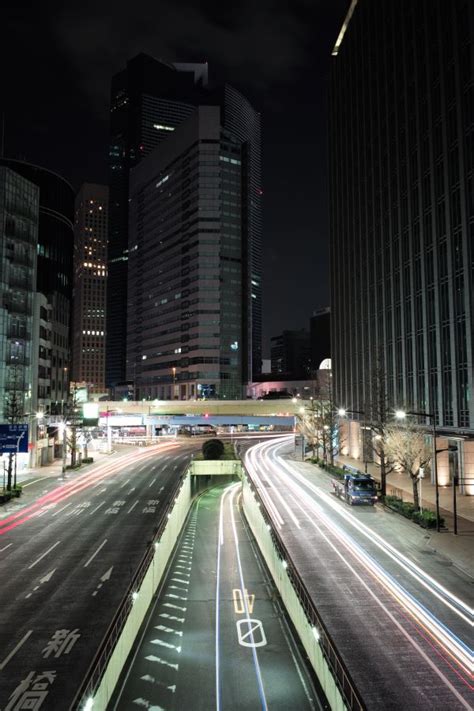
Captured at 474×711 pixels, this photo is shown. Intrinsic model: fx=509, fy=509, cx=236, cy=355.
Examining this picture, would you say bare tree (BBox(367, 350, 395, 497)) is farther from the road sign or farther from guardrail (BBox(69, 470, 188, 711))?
the road sign

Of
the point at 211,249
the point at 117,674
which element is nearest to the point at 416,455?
the point at 117,674

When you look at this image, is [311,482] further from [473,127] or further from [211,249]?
[211,249]

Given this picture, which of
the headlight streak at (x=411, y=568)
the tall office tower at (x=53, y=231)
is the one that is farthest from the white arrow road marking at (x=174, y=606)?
the tall office tower at (x=53, y=231)

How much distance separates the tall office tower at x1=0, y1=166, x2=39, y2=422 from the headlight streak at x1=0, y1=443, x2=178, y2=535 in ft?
43.3

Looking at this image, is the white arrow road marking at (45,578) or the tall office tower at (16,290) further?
the tall office tower at (16,290)

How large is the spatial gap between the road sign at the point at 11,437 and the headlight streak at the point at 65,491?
5.69 metres

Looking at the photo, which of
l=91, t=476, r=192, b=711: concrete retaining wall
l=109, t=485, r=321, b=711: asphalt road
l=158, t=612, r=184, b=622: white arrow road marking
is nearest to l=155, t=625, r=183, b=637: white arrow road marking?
l=109, t=485, r=321, b=711: asphalt road

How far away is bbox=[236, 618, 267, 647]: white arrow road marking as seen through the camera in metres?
23.7

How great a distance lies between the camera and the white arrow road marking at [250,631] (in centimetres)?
2372

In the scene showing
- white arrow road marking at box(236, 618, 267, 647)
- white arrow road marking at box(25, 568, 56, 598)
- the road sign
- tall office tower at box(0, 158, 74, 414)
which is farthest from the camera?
tall office tower at box(0, 158, 74, 414)

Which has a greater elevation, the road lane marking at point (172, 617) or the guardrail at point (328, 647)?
the guardrail at point (328, 647)

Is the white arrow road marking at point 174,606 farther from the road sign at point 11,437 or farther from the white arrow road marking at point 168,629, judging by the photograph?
the road sign at point 11,437

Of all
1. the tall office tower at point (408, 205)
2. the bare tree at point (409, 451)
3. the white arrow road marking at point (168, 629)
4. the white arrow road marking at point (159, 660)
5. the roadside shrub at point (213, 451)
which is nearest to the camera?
the white arrow road marking at point (159, 660)

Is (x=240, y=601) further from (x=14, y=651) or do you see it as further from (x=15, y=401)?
(x=15, y=401)
